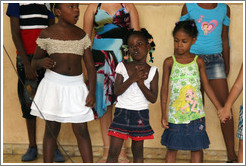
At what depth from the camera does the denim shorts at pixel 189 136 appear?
3070mm

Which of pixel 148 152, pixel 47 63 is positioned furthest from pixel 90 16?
pixel 148 152

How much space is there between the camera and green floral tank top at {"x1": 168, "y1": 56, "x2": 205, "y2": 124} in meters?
3.09

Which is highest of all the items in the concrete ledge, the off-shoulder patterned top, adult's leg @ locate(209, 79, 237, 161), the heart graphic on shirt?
the heart graphic on shirt

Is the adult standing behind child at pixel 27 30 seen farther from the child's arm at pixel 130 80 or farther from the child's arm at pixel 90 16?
the child's arm at pixel 130 80

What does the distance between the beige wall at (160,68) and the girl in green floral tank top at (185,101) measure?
2.68ft

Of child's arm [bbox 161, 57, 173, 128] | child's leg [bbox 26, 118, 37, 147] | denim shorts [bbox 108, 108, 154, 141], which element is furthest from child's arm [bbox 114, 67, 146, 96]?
child's leg [bbox 26, 118, 37, 147]

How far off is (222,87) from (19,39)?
6.55ft

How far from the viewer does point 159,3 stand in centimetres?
397

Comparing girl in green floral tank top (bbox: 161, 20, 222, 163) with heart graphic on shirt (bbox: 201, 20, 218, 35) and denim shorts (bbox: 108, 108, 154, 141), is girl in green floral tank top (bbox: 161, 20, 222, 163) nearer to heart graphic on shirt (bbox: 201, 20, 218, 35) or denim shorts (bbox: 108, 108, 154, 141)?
denim shorts (bbox: 108, 108, 154, 141)

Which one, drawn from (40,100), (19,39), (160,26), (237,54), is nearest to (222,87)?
(237,54)

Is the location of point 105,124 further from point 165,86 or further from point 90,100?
point 165,86

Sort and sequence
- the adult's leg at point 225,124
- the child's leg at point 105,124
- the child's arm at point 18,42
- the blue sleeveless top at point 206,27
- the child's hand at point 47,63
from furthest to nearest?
the child's leg at point 105,124 < the adult's leg at point 225,124 < the blue sleeveless top at point 206,27 < the child's arm at point 18,42 < the child's hand at point 47,63

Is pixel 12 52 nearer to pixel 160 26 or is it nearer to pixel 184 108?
pixel 160 26

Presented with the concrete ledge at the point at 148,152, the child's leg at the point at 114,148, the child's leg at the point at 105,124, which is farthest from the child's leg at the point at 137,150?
the concrete ledge at the point at 148,152
